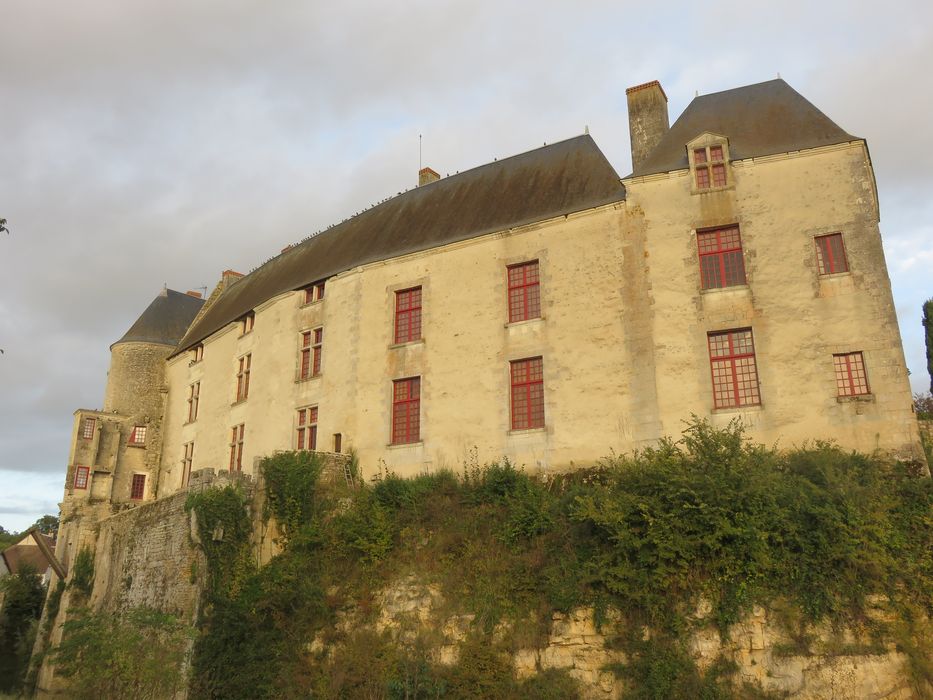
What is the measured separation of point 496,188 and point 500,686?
12769 mm

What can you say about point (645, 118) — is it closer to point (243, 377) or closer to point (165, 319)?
point (243, 377)

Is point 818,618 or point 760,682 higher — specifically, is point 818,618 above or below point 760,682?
above

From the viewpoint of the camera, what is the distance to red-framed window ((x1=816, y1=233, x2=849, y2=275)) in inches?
594

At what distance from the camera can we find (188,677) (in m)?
14.7

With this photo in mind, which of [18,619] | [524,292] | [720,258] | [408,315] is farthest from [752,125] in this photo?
[18,619]

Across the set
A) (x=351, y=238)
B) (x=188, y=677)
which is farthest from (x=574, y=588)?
(x=351, y=238)

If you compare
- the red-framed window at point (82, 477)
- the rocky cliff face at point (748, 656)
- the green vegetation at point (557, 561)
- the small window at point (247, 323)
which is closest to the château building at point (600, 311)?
the small window at point (247, 323)

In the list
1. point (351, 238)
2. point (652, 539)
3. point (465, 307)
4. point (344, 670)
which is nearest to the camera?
point (652, 539)

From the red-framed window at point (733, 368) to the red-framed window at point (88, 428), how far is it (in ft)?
70.1

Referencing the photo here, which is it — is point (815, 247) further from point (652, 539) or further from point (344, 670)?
point (344, 670)

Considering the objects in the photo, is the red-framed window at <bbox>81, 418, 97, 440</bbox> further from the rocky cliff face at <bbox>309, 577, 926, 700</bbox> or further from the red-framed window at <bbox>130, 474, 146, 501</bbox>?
the rocky cliff face at <bbox>309, 577, 926, 700</bbox>

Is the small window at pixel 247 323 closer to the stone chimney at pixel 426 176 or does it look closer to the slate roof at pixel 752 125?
the stone chimney at pixel 426 176

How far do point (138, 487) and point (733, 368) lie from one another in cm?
2105

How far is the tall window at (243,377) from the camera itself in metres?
23.1
